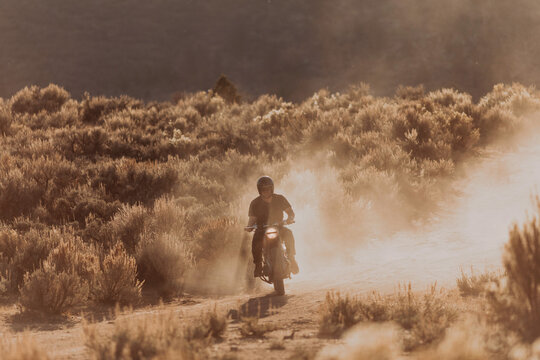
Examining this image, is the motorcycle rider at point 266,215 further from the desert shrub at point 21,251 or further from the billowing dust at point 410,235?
the desert shrub at point 21,251

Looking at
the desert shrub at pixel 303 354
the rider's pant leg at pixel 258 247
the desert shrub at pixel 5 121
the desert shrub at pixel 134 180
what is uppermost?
the desert shrub at pixel 5 121

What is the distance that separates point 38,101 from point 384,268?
18.9 meters

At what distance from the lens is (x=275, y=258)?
293 inches

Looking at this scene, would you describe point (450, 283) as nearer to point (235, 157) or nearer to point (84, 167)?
point (235, 157)

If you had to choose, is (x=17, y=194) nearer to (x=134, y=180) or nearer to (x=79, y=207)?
(x=79, y=207)

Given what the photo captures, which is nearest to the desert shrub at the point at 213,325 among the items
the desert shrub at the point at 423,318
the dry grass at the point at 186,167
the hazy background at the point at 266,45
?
the dry grass at the point at 186,167

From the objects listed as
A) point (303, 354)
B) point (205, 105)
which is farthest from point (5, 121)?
point (303, 354)

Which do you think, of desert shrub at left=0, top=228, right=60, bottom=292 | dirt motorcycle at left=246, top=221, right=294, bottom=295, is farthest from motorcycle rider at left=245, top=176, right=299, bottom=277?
desert shrub at left=0, top=228, right=60, bottom=292

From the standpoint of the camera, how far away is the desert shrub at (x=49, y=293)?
23.5 ft

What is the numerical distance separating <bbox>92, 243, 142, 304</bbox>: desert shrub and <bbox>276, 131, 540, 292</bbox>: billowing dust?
2471 mm

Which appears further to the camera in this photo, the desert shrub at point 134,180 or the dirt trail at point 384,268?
the desert shrub at point 134,180

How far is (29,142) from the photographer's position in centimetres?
1670

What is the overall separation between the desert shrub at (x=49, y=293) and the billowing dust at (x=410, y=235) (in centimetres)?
326

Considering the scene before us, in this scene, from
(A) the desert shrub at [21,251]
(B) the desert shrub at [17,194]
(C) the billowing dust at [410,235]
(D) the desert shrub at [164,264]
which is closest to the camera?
(C) the billowing dust at [410,235]
